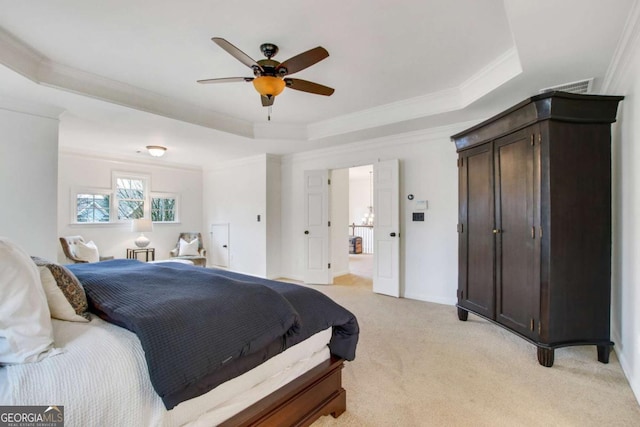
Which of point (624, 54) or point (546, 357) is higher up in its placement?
point (624, 54)

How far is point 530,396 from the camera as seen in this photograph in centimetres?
201

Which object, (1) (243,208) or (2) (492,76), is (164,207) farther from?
(2) (492,76)

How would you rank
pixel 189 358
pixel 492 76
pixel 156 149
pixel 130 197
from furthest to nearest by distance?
pixel 130 197 → pixel 156 149 → pixel 492 76 → pixel 189 358

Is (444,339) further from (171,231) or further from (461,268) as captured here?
(171,231)

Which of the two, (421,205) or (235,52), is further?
(421,205)

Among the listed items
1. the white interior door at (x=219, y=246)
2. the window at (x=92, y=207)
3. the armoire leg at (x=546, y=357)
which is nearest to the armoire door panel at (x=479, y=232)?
the armoire leg at (x=546, y=357)

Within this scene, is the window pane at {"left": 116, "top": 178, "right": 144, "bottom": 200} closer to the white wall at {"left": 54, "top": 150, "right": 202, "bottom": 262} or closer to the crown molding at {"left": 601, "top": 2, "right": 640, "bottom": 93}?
the white wall at {"left": 54, "top": 150, "right": 202, "bottom": 262}

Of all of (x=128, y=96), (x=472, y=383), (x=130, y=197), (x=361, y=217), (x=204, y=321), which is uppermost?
(x=128, y=96)

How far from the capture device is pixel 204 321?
53.3 inches

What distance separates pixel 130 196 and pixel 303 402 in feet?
19.0

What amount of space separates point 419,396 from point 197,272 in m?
1.71

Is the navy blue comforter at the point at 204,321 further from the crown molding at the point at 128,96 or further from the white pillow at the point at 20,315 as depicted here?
the crown molding at the point at 128,96

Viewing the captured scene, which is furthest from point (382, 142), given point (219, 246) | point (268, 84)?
point (219, 246)

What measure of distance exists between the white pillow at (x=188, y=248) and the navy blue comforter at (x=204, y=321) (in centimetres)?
427
